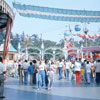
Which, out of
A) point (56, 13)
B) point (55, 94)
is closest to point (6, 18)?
point (56, 13)

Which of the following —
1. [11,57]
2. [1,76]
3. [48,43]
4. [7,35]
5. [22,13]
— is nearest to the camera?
[1,76]

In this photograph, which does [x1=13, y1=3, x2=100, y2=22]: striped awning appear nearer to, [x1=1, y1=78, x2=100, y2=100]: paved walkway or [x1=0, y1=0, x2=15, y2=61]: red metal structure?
[x1=0, y1=0, x2=15, y2=61]: red metal structure

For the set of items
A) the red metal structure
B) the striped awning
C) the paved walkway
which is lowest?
the paved walkway

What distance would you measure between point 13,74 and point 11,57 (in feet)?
28.6

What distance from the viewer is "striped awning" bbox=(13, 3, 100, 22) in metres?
16.4

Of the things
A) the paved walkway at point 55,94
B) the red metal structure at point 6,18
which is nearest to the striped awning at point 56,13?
the red metal structure at point 6,18

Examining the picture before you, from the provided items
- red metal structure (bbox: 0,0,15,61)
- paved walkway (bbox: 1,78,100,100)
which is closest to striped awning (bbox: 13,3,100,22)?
red metal structure (bbox: 0,0,15,61)

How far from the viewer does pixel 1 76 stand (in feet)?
26.6

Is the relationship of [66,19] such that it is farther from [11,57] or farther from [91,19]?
[11,57]

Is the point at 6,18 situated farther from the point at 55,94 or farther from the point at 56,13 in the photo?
the point at 55,94

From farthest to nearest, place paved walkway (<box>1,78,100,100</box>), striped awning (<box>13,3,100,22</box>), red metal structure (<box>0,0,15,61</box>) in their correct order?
1. striped awning (<box>13,3,100,22</box>)
2. red metal structure (<box>0,0,15,61</box>)
3. paved walkway (<box>1,78,100,100</box>)

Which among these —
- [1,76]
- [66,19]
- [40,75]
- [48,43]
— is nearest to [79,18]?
[66,19]

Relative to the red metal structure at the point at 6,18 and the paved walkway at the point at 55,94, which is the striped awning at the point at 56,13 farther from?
the paved walkway at the point at 55,94

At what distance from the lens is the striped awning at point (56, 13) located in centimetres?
1641
